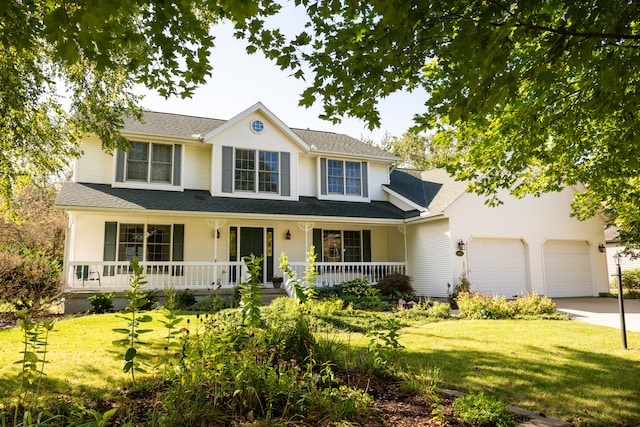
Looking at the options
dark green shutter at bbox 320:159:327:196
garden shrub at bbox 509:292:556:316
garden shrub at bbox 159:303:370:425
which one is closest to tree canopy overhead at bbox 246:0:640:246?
garden shrub at bbox 159:303:370:425

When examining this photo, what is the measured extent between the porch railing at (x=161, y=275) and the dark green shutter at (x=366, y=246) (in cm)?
576

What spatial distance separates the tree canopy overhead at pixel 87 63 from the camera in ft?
10.4

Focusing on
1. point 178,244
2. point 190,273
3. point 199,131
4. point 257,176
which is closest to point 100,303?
point 190,273

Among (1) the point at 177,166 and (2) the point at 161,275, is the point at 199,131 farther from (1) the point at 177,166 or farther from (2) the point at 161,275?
(2) the point at 161,275

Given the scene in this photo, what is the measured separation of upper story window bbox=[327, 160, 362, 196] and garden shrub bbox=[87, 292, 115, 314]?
32.0 ft

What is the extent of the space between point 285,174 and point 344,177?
2.91 metres

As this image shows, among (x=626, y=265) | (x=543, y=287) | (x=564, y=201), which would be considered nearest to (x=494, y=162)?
(x=543, y=287)

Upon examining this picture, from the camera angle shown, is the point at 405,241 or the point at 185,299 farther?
the point at 405,241

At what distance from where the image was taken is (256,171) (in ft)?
54.1

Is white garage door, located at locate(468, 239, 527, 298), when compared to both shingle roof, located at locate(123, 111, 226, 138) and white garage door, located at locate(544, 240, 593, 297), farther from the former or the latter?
shingle roof, located at locate(123, 111, 226, 138)

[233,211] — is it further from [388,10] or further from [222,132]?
[388,10]

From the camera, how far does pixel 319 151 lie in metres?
17.4

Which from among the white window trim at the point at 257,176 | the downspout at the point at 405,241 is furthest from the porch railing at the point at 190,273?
the white window trim at the point at 257,176

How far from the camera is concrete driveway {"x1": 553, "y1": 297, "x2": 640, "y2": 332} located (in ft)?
33.5
